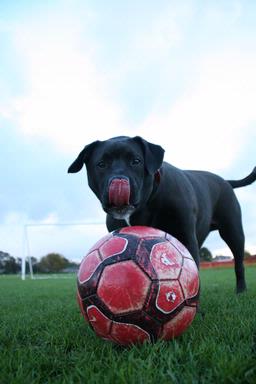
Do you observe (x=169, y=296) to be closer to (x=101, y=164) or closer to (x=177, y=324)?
(x=177, y=324)

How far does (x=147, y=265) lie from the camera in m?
2.41

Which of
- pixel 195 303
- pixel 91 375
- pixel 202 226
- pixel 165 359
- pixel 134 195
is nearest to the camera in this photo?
pixel 91 375

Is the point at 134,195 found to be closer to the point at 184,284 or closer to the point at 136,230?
the point at 136,230

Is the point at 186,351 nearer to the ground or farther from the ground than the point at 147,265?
nearer to the ground

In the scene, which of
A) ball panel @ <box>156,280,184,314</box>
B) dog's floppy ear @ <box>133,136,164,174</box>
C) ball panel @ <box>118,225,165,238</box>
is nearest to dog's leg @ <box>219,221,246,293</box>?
dog's floppy ear @ <box>133,136,164,174</box>

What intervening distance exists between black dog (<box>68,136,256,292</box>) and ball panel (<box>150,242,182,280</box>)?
0.74 metres

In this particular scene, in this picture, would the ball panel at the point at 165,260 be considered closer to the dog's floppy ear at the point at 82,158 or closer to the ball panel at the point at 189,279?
the ball panel at the point at 189,279

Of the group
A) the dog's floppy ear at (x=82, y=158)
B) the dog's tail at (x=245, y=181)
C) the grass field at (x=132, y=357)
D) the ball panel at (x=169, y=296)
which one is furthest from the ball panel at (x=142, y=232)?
the dog's tail at (x=245, y=181)

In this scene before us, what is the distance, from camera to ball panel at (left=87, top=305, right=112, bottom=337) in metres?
2.39

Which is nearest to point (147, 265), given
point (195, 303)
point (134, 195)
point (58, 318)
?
point (195, 303)

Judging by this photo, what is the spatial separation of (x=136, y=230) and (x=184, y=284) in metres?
0.48

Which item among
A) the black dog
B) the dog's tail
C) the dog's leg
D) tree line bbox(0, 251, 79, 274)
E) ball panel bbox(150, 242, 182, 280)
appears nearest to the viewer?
ball panel bbox(150, 242, 182, 280)

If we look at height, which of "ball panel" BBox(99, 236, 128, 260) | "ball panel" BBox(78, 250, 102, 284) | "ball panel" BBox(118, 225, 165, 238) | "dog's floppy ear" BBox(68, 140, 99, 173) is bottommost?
"ball panel" BBox(78, 250, 102, 284)

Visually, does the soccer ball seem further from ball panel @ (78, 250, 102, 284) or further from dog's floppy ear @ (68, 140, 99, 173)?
dog's floppy ear @ (68, 140, 99, 173)
